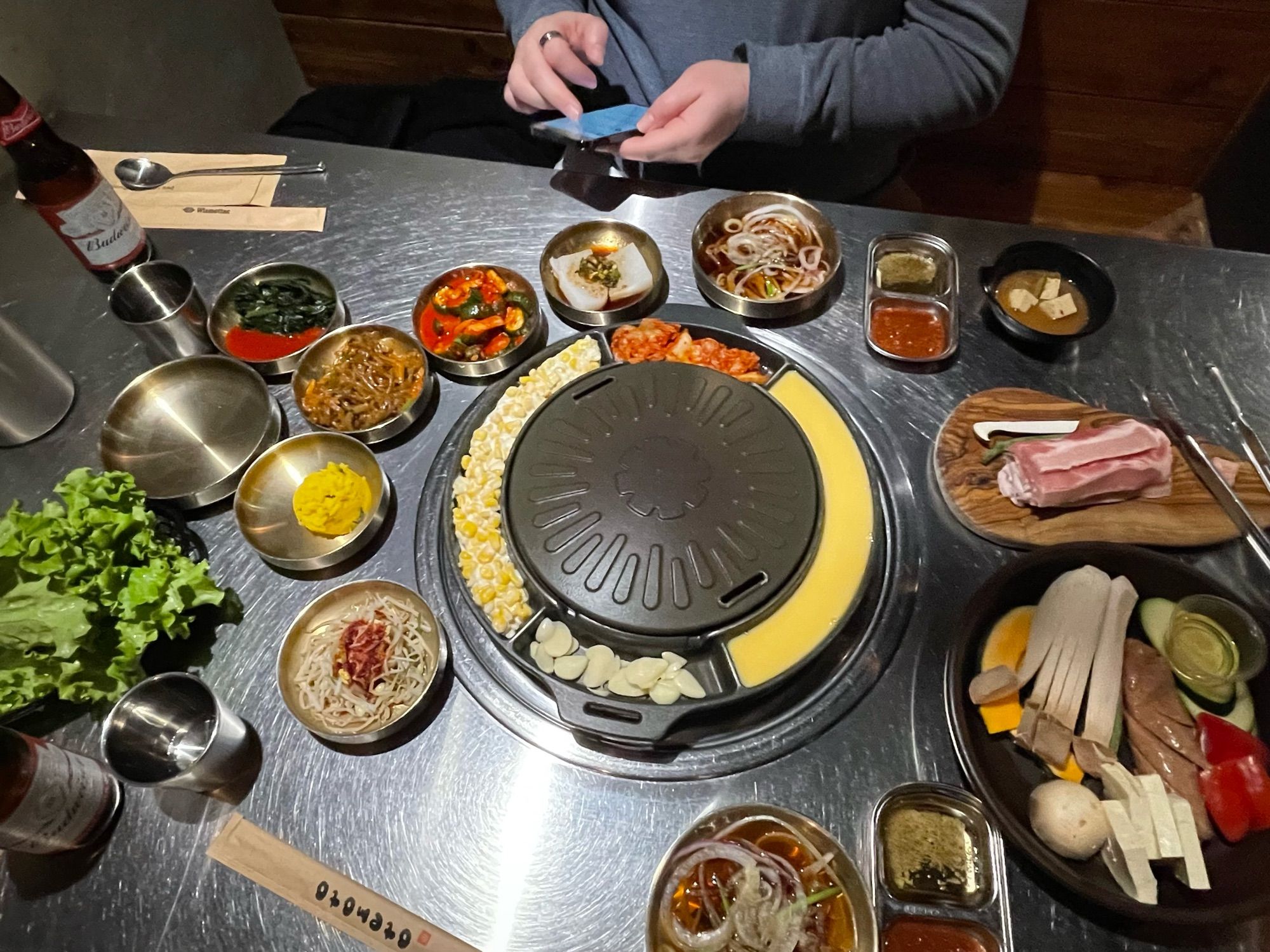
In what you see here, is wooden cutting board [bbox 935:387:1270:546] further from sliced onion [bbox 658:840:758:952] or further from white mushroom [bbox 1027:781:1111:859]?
sliced onion [bbox 658:840:758:952]

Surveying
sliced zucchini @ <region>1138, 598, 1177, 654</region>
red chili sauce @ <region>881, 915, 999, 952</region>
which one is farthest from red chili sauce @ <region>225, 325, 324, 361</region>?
sliced zucchini @ <region>1138, 598, 1177, 654</region>

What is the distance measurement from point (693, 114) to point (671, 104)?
0.27ft

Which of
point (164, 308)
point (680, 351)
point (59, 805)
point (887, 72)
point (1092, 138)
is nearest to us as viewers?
point (59, 805)

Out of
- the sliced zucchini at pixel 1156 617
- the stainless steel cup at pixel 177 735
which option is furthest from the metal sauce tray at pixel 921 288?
the stainless steel cup at pixel 177 735

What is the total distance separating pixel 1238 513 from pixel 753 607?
1.39 m

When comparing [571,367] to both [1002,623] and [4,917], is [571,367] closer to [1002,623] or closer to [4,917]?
[1002,623]

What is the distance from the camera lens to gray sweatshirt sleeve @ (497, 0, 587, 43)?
2770mm

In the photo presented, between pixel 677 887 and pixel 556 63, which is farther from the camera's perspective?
pixel 556 63

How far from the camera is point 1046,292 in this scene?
2.34m

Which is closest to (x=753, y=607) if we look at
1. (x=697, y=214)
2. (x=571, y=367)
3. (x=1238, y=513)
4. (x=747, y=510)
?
(x=747, y=510)

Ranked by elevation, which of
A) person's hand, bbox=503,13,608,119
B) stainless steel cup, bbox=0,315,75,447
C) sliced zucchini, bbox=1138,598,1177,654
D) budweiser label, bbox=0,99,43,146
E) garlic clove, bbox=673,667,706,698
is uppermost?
budweiser label, bbox=0,99,43,146

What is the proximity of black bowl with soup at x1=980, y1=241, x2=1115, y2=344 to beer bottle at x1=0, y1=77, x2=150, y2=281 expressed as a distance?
295 centimetres

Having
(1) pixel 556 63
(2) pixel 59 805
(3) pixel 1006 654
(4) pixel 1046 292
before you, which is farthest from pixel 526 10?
(2) pixel 59 805

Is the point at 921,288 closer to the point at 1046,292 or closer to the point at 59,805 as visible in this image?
the point at 1046,292
